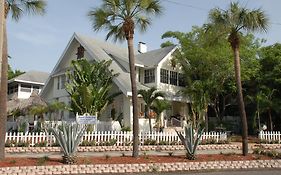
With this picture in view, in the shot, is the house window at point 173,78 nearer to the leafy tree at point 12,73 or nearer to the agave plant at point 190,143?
the agave plant at point 190,143

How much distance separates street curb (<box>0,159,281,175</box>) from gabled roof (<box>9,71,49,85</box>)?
32271 mm

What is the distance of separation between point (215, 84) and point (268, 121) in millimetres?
6429

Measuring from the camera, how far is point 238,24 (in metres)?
16.8

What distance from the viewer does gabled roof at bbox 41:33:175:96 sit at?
89.0 feet

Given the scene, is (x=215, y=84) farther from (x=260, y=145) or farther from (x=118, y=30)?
(x=118, y=30)

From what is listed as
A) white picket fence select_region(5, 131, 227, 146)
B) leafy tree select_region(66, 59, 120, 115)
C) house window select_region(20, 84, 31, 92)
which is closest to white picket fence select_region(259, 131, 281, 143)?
white picket fence select_region(5, 131, 227, 146)

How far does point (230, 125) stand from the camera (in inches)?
1259

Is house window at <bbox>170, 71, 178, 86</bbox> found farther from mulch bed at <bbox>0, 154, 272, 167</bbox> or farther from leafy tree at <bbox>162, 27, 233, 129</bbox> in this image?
mulch bed at <bbox>0, 154, 272, 167</bbox>

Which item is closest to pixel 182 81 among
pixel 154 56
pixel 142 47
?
pixel 154 56

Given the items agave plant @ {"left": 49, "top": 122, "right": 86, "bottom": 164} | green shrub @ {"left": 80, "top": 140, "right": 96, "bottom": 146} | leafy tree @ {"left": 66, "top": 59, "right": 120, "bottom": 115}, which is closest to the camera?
agave plant @ {"left": 49, "top": 122, "right": 86, "bottom": 164}

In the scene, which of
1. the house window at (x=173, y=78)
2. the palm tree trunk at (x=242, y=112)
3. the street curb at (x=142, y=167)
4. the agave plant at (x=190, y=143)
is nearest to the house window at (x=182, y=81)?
the house window at (x=173, y=78)

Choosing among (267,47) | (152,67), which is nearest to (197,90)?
(152,67)

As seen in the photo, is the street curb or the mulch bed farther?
the mulch bed

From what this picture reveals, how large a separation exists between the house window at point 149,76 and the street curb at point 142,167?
53.3ft
